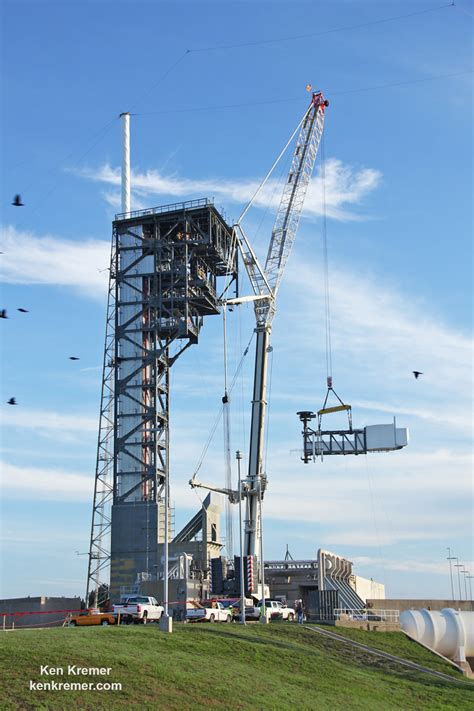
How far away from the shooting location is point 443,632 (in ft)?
216

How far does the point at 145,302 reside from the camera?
334ft

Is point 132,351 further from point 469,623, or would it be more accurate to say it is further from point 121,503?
point 469,623

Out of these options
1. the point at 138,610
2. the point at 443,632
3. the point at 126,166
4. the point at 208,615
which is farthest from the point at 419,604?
the point at 126,166

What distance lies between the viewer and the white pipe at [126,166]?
348 ft

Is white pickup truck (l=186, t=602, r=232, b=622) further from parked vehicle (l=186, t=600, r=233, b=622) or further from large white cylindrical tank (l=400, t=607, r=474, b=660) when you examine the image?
large white cylindrical tank (l=400, t=607, r=474, b=660)

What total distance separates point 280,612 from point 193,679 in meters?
32.3

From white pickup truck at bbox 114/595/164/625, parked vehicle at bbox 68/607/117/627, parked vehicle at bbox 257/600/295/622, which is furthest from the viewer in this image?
parked vehicle at bbox 257/600/295/622

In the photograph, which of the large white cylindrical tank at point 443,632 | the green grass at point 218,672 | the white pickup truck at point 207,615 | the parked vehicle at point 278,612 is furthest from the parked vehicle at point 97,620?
the large white cylindrical tank at point 443,632

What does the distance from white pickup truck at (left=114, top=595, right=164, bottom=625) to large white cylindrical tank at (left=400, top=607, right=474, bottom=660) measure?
2005 centimetres

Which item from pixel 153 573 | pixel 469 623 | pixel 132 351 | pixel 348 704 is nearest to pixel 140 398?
pixel 132 351

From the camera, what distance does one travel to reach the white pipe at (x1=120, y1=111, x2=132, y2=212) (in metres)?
106

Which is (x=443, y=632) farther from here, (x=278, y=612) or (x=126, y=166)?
(x=126, y=166)

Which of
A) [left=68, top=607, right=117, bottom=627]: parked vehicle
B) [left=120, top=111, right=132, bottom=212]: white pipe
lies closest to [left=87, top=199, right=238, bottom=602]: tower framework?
[left=120, top=111, right=132, bottom=212]: white pipe

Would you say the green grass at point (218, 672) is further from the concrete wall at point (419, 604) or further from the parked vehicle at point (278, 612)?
the concrete wall at point (419, 604)
